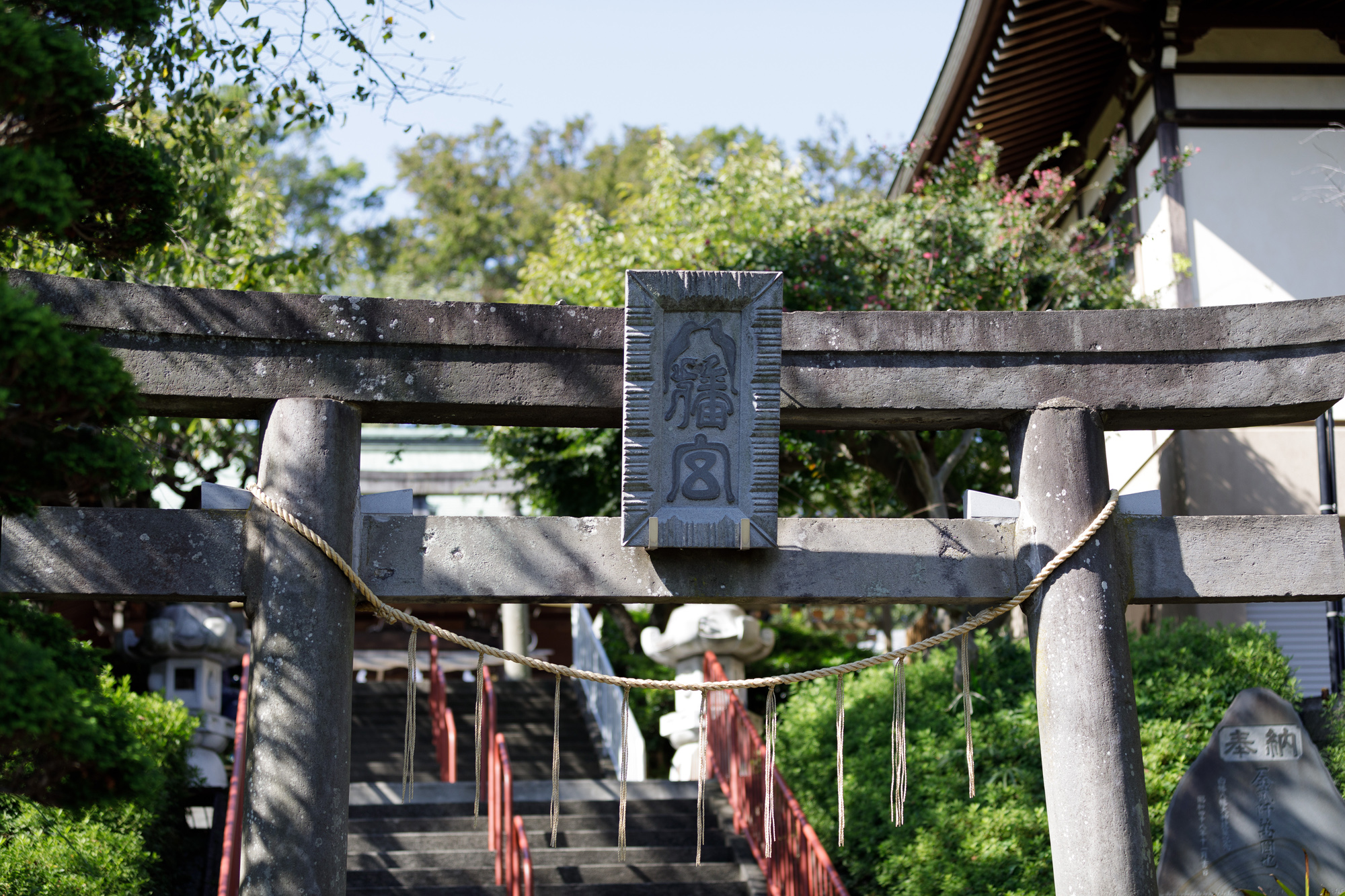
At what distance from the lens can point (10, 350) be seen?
3328 mm

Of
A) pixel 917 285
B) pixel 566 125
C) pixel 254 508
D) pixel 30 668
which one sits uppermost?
pixel 566 125

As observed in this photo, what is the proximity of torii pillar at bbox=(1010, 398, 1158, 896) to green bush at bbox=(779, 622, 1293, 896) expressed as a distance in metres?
2.65

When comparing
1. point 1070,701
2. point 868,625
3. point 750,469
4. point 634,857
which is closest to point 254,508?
point 750,469

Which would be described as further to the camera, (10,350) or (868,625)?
(868,625)

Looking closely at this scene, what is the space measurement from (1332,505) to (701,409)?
598 centimetres

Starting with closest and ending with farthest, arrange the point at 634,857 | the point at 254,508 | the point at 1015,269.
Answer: the point at 254,508 → the point at 634,857 → the point at 1015,269

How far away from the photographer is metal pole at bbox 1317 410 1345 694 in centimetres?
863

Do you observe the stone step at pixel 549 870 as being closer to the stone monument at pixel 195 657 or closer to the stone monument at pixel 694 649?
the stone monument at pixel 694 649

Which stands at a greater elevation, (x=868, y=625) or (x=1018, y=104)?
(x=1018, y=104)

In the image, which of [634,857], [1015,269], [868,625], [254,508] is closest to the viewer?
[254,508]

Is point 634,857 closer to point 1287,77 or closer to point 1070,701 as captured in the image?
point 1070,701

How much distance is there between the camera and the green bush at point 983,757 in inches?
299

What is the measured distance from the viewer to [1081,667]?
194 inches

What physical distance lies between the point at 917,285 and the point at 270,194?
31.2ft
